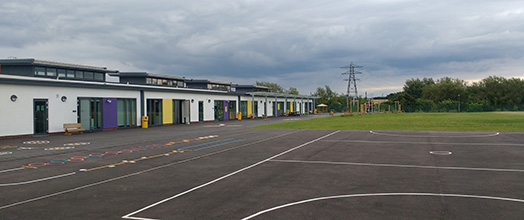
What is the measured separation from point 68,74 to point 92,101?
14.8 metres

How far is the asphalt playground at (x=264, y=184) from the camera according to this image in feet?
23.6

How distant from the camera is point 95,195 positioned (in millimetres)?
8516

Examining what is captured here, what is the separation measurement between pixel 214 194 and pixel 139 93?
95.4ft

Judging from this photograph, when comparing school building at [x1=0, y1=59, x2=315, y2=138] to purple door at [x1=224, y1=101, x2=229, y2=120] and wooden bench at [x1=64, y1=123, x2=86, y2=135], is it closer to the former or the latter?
purple door at [x1=224, y1=101, x2=229, y2=120]

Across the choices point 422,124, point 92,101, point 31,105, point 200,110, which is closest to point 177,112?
point 200,110

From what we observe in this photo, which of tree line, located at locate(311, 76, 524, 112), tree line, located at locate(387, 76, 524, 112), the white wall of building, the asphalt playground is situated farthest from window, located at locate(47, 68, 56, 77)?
tree line, located at locate(387, 76, 524, 112)

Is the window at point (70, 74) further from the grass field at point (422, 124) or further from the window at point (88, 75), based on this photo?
the grass field at point (422, 124)

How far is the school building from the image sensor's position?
982 inches

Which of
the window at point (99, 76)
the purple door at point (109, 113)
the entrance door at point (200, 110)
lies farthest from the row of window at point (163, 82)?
the purple door at point (109, 113)

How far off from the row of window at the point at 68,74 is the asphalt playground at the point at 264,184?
86.7ft

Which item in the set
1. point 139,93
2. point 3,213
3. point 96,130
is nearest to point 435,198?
point 3,213

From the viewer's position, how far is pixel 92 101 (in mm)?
30234

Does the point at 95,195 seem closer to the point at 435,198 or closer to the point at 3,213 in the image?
the point at 3,213

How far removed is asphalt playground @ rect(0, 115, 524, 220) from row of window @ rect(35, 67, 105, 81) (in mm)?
26430
